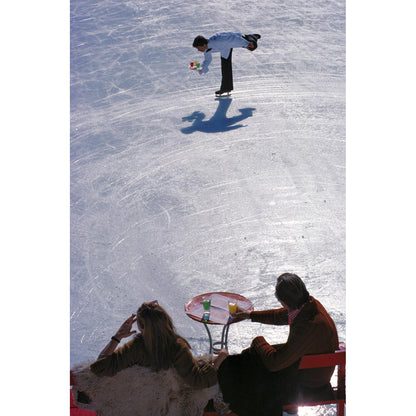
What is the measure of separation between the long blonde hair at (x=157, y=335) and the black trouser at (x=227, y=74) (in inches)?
267

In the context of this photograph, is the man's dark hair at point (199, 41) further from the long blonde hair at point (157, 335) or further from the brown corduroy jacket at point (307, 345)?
the long blonde hair at point (157, 335)

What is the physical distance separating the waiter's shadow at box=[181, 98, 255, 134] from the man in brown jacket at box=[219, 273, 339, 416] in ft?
17.8

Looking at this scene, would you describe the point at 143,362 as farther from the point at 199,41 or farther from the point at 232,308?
the point at 199,41

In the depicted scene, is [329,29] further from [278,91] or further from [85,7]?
[85,7]

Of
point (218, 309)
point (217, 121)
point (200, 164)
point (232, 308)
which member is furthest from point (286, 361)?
point (217, 121)

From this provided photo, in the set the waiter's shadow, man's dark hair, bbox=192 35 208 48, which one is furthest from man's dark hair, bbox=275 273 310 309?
man's dark hair, bbox=192 35 208 48

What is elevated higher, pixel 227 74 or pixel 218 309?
pixel 218 309

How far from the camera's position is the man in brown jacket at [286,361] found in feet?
13.6

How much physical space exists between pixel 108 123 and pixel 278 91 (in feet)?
8.94

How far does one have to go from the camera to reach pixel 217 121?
967cm

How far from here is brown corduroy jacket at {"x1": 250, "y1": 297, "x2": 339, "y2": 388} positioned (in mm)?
4125

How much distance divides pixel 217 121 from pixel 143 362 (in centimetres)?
609

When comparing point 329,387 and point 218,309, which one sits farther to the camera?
point 218,309

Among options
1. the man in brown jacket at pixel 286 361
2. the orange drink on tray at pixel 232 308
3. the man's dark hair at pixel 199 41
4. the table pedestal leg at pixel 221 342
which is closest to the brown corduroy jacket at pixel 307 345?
the man in brown jacket at pixel 286 361
